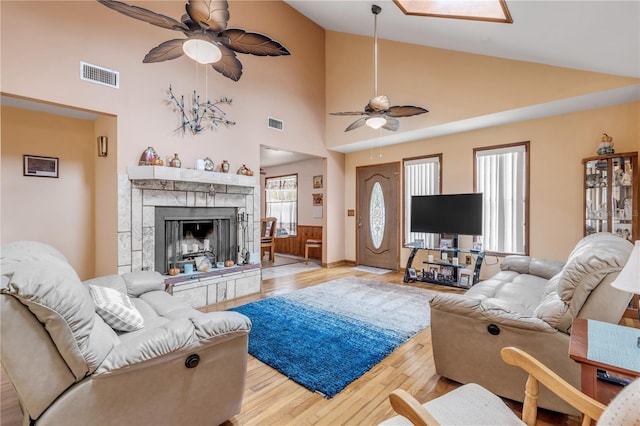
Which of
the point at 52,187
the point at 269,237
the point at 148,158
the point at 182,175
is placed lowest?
the point at 269,237

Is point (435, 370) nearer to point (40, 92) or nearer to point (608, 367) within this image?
point (608, 367)

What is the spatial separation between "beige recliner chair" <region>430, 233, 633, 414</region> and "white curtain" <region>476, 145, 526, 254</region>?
8.99 feet

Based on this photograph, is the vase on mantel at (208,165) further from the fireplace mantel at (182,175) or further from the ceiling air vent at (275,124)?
the ceiling air vent at (275,124)

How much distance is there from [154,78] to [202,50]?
1.93m

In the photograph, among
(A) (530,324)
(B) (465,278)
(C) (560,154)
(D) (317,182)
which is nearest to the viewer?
(A) (530,324)

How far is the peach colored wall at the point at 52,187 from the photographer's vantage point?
12.7 feet

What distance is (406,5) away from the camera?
9.75 ft

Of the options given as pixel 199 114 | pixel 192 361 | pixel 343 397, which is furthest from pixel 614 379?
pixel 199 114

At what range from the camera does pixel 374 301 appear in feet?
13.2

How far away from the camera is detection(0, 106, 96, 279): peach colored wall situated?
12.7 ft

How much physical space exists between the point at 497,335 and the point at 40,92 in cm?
471

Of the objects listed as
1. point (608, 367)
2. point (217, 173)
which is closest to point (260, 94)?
point (217, 173)

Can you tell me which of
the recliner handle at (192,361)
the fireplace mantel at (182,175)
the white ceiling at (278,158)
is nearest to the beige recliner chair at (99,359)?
the recliner handle at (192,361)

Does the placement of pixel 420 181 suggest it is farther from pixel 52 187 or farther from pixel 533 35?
pixel 52 187
